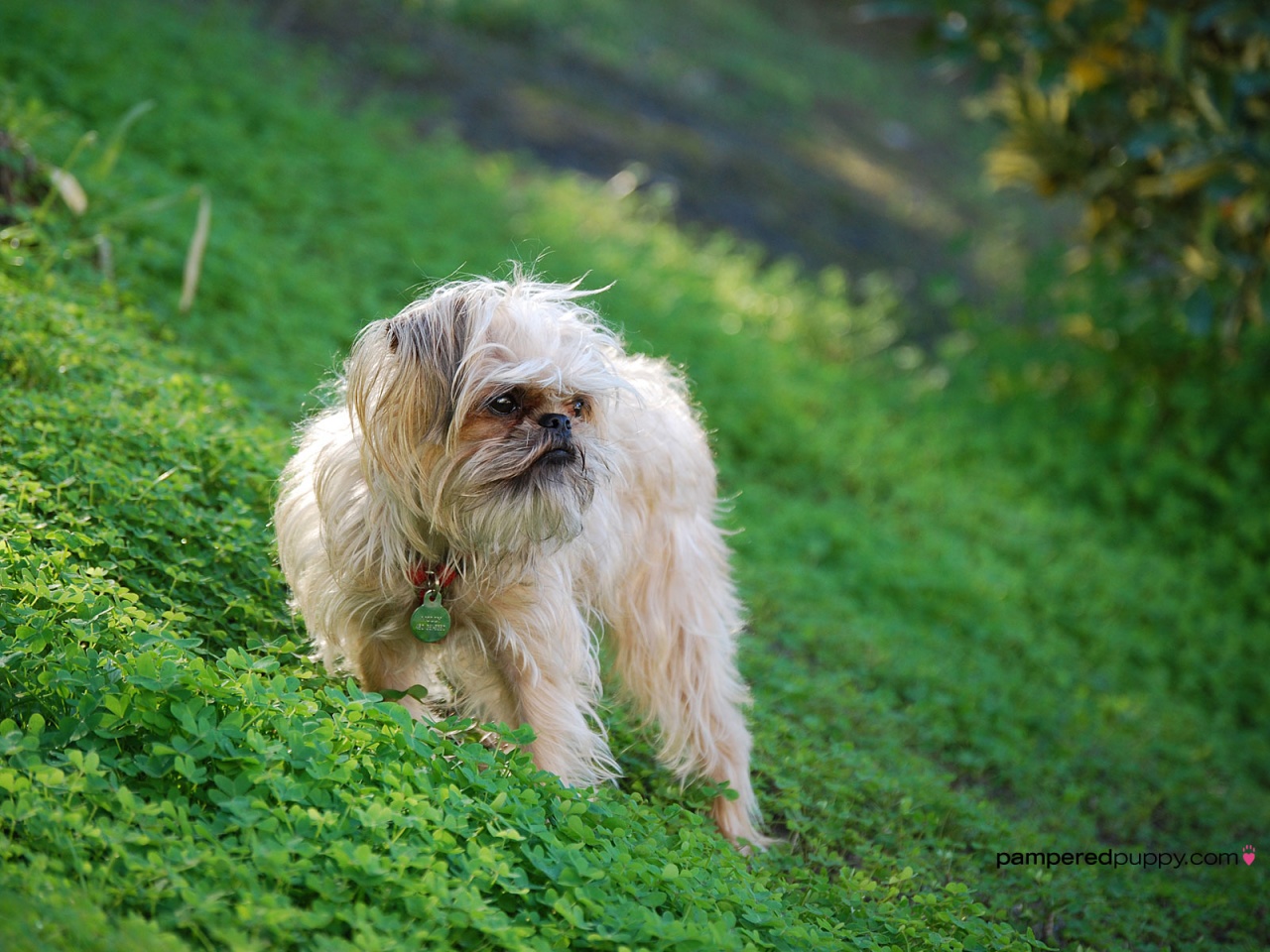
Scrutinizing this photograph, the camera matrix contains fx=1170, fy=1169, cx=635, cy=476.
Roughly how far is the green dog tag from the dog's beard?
21 centimetres

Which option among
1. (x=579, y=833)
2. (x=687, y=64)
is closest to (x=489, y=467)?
(x=579, y=833)

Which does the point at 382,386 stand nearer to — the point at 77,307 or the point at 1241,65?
the point at 77,307

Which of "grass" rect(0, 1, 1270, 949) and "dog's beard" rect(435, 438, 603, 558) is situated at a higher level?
"dog's beard" rect(435, 438, 603, 558)

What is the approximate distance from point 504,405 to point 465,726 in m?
0.90

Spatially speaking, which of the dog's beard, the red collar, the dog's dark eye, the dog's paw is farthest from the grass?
the dog's dark eye

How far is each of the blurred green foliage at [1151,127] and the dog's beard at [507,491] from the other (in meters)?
5.77

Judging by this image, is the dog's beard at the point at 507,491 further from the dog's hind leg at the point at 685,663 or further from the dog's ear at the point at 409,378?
the dog's hind leg at the point at 685,663

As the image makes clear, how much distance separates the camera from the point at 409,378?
309 centimetres

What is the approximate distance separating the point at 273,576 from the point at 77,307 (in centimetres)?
170

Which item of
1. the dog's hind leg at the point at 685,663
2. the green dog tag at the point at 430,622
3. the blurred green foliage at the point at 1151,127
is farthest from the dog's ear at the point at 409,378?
the blurred green foliage at the point at 1151,127

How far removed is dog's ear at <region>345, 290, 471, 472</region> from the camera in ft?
10.1

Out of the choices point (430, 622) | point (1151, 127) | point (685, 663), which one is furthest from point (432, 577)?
point (1151, 127)

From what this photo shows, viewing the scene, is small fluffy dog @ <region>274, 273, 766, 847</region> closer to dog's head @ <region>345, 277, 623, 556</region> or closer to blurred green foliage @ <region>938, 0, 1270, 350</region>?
dog's head @ <region>345, 277, 623, 556</region>

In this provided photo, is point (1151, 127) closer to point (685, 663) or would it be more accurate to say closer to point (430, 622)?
point (685, 663)
